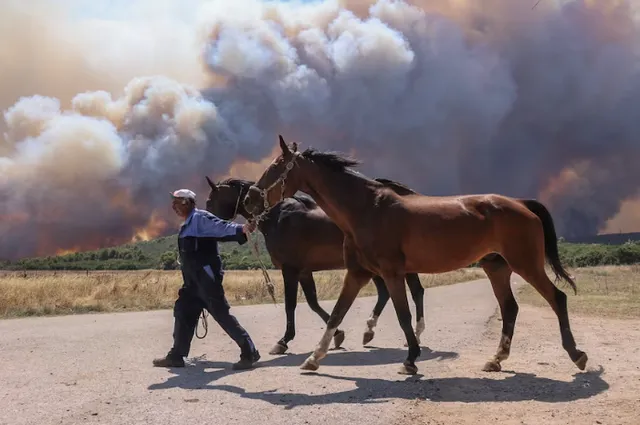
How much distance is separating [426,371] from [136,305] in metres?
12.3

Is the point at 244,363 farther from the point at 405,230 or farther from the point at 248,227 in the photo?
the point at 405,230

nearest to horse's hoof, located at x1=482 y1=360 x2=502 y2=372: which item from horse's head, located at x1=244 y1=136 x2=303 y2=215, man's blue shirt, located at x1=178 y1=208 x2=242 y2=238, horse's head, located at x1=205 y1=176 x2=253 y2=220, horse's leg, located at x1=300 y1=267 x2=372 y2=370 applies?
horse's leg, located at x1=300 y1=267 x2=372 y2=370

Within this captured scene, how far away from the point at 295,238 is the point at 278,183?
2.03 metres

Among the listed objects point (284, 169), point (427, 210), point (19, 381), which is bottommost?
point (19, 381)

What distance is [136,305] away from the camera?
17062 millimetres

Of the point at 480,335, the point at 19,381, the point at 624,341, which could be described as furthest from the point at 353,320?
the point at 19,381

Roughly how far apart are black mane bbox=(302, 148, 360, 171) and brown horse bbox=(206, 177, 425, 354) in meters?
1.82

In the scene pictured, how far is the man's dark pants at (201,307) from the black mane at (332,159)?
1.84 meters

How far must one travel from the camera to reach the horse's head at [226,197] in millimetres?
9031

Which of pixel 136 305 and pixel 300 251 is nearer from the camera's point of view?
pixel 300 251

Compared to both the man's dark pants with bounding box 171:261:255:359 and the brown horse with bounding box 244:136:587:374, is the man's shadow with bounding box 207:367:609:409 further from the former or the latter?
the man's dark pants with bounding box 171:261:255:359

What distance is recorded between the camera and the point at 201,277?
23.2 feet

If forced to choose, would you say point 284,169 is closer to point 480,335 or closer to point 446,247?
point 446,247

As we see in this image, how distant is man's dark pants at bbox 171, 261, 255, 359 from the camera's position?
7016 millimetres
